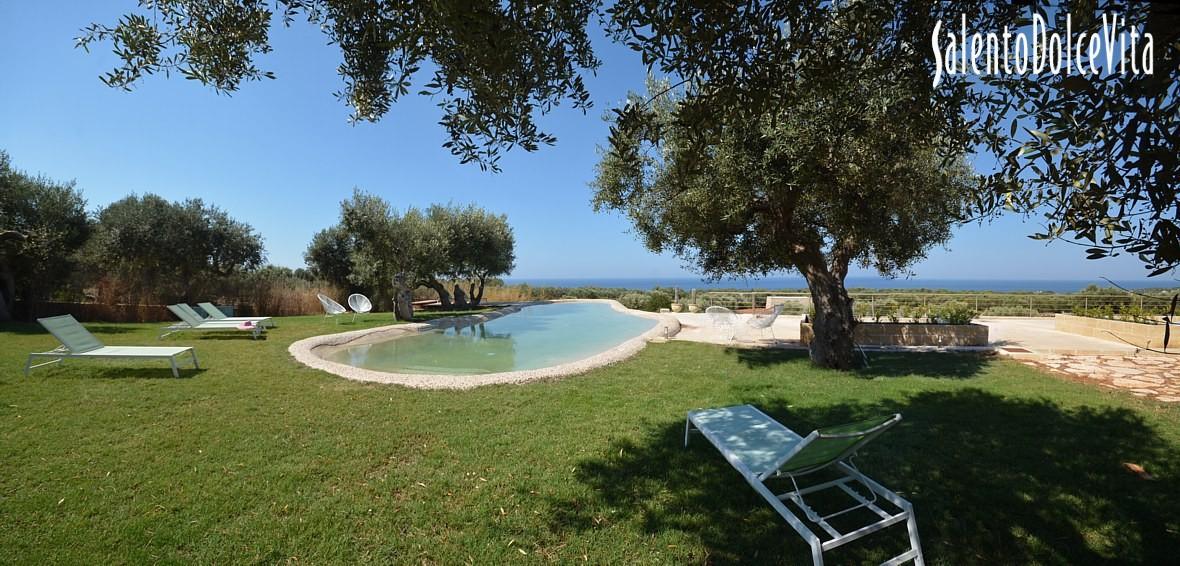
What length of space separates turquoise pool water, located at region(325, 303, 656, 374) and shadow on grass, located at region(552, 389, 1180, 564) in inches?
212

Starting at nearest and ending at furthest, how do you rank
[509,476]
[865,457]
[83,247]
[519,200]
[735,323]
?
[509,476] → [865,457] → [735,323] → [83,247] → [519,200]

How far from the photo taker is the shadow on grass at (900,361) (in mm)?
7051

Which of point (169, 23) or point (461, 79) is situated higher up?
point (169, 23)

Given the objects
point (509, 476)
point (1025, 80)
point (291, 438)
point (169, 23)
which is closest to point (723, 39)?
point (1025, 80)

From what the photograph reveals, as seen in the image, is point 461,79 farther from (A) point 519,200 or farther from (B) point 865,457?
(A) point 519,200

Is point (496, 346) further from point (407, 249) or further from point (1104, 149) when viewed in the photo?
point (1104, 149)

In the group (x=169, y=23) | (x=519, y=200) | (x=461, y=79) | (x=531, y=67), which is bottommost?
(x=461, y=79)

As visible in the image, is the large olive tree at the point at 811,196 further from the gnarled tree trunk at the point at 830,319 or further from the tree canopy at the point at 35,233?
the tree canopy at the point at 35,233

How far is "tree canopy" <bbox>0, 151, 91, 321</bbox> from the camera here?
11516 millimetres

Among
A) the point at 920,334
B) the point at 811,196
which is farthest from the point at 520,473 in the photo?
the point at 920,334

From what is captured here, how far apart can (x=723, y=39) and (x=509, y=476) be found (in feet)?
11.2

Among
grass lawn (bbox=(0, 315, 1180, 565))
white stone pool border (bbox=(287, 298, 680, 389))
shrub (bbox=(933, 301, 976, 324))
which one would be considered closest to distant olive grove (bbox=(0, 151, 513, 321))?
white stone pool border (bbox=(287, 298, 680, 389))

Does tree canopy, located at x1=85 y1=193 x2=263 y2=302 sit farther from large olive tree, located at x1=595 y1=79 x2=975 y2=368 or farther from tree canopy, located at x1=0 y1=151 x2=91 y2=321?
large olive tree, located at x1=595 y1=79 x2=975 y2=368

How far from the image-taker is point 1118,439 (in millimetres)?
4012
